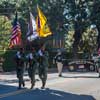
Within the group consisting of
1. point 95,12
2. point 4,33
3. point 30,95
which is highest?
point 95,12

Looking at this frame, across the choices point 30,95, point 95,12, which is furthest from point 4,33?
point 30,95

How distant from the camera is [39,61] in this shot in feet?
58.9

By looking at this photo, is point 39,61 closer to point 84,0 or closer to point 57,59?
point 57,59

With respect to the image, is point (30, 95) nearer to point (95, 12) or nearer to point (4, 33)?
point (95, 12)

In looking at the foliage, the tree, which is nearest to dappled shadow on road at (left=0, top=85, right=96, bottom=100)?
the tree

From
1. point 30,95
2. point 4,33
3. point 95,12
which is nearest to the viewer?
point 30,95

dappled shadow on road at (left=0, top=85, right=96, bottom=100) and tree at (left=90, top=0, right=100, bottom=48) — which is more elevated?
tree at (left=90, top=0, right=100, bottom=48)

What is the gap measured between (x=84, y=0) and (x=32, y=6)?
5.66 metres

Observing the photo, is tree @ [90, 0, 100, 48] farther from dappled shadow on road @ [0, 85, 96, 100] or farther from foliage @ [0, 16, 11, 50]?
dappled shadow on road @ [0, 85, 96, 100]

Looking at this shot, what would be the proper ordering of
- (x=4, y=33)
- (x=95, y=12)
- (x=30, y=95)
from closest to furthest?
(x=30, y=95)
(x=95, y=12)
(x=4, y=33)

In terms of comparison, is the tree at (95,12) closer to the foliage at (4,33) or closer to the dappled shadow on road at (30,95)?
the foliage at (4,33)

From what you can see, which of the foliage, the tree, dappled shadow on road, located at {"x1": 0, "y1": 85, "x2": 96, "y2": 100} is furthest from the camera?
the foliage

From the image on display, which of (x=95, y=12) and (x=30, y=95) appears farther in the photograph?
(x=95, y=12)

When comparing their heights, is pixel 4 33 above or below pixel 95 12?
below
